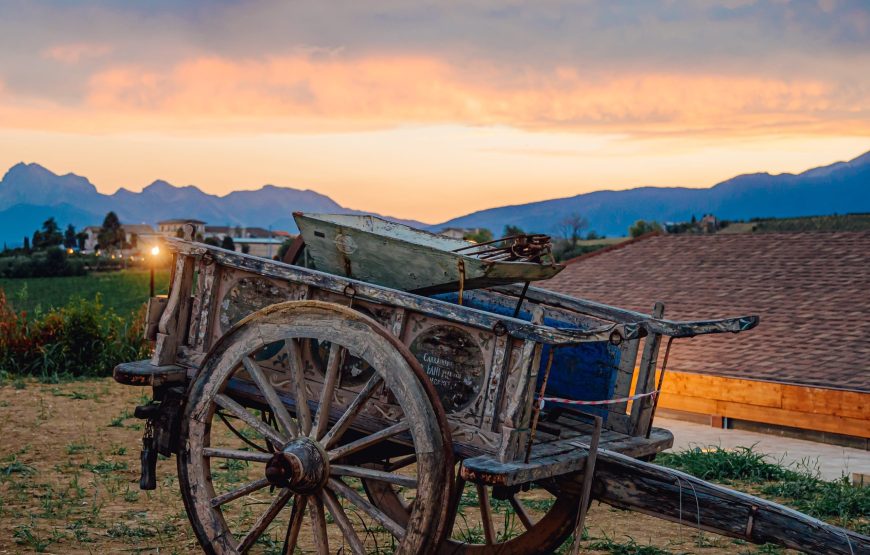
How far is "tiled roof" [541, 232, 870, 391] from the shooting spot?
11.9 m

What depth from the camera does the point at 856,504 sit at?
7.39 m

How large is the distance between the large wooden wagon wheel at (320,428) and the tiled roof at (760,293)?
26.4ft

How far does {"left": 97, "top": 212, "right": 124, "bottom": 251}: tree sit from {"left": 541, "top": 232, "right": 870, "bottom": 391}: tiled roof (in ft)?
324

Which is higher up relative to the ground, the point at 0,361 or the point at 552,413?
the point at 552,413

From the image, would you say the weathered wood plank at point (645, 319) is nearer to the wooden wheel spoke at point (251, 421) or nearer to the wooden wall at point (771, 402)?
the wooden wheel spoke at point (251, 421)

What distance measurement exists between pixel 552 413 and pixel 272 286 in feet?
5.62

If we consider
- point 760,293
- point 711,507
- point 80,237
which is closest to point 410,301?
point 711,507

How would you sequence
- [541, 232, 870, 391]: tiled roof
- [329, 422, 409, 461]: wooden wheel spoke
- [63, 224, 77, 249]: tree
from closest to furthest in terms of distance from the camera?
[329, 422, 409, 461]: wooden wheel spoke → [541, 232, 870, 391]: tiled roof → [63, 224, 77, 249]: tree

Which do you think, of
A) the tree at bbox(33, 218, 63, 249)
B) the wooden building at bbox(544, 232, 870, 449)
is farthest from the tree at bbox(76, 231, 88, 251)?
the wooden building at bbox(544, 232, 870, 449)

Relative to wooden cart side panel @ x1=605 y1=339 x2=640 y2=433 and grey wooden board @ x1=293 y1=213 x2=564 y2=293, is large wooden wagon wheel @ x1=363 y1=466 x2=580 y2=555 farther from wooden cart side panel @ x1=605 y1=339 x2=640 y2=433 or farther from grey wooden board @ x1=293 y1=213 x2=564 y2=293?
grey wooden board @ x1=293 y1=213 x2=564 y2=293

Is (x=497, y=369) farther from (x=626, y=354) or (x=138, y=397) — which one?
(x=138, y=397)

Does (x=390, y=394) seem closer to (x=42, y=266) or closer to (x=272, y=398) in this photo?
(x=272, y=398)

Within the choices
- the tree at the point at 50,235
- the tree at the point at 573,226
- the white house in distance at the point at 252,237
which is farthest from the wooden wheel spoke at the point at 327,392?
the white house in distance at the point at 252,237

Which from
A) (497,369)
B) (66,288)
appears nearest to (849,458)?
(497,369)
